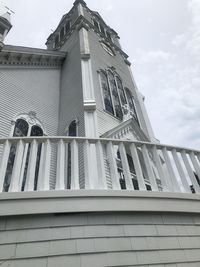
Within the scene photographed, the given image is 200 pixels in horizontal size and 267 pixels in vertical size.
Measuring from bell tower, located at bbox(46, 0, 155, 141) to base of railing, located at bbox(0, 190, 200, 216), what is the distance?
4785 mm

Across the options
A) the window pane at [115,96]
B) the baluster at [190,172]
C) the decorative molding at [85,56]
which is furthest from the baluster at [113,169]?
the decorative molding at [85,56]

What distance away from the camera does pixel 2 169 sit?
3004 mm

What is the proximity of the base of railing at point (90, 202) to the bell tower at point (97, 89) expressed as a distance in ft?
15.7

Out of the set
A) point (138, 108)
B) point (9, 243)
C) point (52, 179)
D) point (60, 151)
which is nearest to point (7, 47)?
point (52, 179)

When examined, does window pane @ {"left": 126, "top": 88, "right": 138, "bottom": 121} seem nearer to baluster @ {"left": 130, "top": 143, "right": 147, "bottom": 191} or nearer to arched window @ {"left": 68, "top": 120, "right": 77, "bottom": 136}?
arched window @ {"left": 68, "top": 120, "right": 77, "bottom": 136}

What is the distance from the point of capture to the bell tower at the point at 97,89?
8867 millimetres

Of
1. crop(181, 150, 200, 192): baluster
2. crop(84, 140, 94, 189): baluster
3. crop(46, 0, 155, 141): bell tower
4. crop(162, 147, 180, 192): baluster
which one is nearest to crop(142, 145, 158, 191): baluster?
crop(162, 147, 180, 192): baluster

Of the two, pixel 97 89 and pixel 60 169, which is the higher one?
pixel 97 89

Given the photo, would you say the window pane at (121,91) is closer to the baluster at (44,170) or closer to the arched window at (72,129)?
the arched window at (72,129)

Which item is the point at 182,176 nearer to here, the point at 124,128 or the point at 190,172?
the point at 190,172

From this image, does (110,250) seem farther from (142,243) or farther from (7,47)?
(7,47)

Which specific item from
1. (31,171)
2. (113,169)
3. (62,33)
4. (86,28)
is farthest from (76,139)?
(62,33)

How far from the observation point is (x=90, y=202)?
115 inches

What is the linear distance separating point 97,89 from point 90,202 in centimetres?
787
